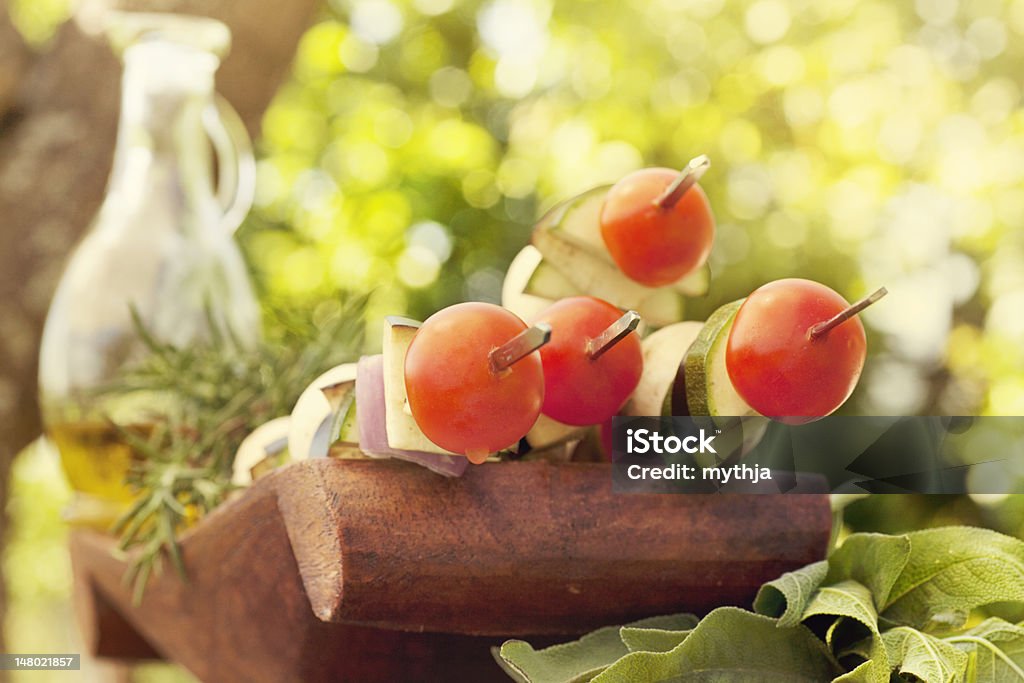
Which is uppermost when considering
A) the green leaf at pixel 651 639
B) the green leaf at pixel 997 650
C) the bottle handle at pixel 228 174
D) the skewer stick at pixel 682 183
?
the skewer stick at pixel 682 183

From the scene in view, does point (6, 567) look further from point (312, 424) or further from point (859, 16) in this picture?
point (859, 16)

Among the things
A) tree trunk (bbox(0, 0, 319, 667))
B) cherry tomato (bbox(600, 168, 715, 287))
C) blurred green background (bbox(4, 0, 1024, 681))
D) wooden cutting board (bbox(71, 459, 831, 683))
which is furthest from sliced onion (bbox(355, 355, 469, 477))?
blurred green background (bbox(4, 0, 1024, 681))

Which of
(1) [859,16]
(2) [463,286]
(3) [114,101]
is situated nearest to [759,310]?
(3) [114,101]

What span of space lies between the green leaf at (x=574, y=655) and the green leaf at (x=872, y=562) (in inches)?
2.4

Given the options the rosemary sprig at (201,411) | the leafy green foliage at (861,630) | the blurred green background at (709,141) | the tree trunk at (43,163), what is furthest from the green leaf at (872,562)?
the blurred green background at (709,141)

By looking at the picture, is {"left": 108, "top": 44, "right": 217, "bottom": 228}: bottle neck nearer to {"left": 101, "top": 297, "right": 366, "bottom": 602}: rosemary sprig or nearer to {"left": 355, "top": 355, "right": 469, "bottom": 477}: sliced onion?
{"left": 101, "top": 297, "right": 366, "bottom": 602}: rosemary sprig

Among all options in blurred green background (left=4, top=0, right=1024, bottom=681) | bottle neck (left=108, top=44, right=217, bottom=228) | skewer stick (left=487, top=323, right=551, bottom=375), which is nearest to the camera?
skewer stick (left=487, top=323, right=551, bottom=375)

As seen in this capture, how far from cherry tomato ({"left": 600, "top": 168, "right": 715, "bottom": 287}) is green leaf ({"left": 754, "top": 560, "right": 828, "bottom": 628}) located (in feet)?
0.42

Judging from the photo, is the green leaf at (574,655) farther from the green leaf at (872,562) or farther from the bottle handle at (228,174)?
the bottle handle at (228,174)

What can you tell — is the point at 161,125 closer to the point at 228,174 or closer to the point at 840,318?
the point at 228,174

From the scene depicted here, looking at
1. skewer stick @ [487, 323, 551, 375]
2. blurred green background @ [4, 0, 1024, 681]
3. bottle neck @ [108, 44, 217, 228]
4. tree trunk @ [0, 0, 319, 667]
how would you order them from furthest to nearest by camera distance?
blurred green background @ [4, 0, 1024, 681] < tree trunk @ [0, 0, 319, 667] < bottle neck @ [108, 44, 217, 228] < skewer stick @ [487, 323, 551, 375]

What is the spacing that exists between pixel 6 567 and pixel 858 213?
90.9 inches

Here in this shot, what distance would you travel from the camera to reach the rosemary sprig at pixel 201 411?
470 millimetres

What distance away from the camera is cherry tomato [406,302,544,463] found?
0.97ft
